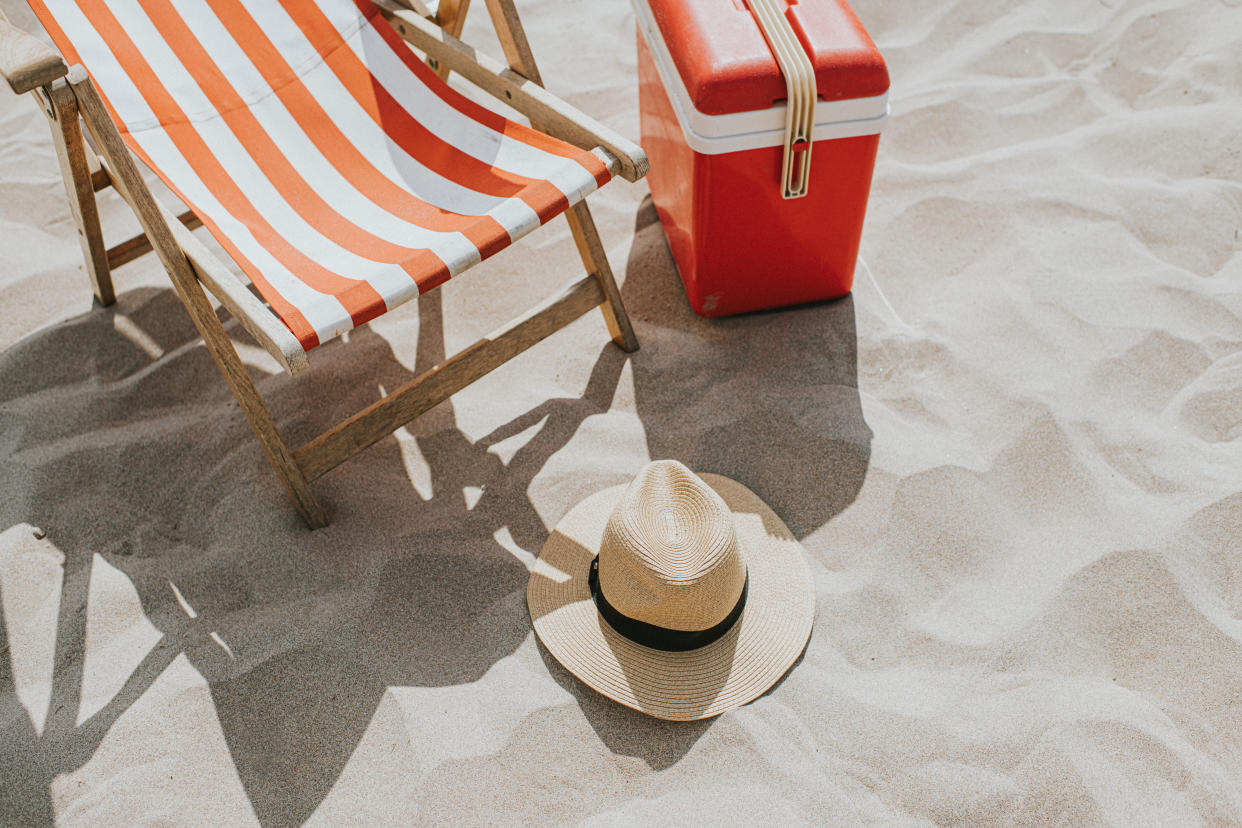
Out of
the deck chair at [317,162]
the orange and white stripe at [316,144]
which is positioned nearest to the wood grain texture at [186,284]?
the deck chair at [317,162]

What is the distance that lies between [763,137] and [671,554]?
0.97 meters

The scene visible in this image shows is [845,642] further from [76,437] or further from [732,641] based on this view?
[76,437]

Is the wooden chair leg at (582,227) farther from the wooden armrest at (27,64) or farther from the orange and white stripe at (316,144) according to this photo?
the wooden armrest at (27,64)

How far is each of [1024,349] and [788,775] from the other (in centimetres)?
121

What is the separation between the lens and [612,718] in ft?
4.99

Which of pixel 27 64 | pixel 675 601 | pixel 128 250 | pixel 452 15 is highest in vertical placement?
pixel 27 64

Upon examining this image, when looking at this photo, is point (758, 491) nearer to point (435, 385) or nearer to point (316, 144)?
point (435, 385)

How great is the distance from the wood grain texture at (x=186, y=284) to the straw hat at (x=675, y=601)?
56 cm

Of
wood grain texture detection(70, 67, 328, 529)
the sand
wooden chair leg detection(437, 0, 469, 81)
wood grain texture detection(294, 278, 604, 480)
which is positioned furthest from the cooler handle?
wood grain texture detection(70, 67, 328, 529)

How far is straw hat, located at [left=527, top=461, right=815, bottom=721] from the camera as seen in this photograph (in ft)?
4.61

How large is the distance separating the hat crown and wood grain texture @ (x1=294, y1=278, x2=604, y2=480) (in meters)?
0.58

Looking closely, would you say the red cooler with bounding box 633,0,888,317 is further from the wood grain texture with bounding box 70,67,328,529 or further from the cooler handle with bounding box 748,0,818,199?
the wood grain texture with bounding box 70,67,328,529

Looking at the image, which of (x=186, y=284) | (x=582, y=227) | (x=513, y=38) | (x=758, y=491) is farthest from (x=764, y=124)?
(x=186, y=284)

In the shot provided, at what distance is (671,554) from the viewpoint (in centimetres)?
138
